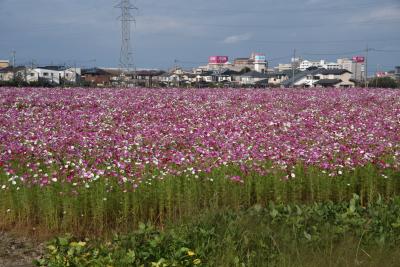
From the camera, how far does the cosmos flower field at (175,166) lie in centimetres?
625

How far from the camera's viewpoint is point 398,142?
9.82 m

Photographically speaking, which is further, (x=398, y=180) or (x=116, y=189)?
(x=398, y=180)

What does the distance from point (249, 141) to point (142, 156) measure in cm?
235

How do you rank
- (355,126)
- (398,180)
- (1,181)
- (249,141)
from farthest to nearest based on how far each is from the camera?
(355,126)
(249,141)
(398,180)
(1,181)

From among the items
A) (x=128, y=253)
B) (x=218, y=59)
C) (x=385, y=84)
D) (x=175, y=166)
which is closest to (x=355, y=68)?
(x=218, y=59)

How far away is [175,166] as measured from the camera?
7.41 metres

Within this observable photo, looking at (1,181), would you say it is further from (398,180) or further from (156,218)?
(398,180)

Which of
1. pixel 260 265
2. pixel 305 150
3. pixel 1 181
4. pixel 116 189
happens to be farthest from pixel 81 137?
pixel 260 265

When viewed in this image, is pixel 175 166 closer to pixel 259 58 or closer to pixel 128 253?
pixel 128 253

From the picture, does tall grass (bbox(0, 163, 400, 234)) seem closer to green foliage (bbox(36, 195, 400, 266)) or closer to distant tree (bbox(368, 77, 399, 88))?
green foliage (bbox(36, 195, 400, 266))

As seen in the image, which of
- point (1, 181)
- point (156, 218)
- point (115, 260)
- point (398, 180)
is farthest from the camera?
point (398, 180)

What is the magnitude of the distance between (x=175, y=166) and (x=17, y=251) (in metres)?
2.78

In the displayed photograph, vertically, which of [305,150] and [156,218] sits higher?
[305,150]

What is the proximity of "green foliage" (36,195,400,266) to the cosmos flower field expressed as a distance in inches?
50.2
